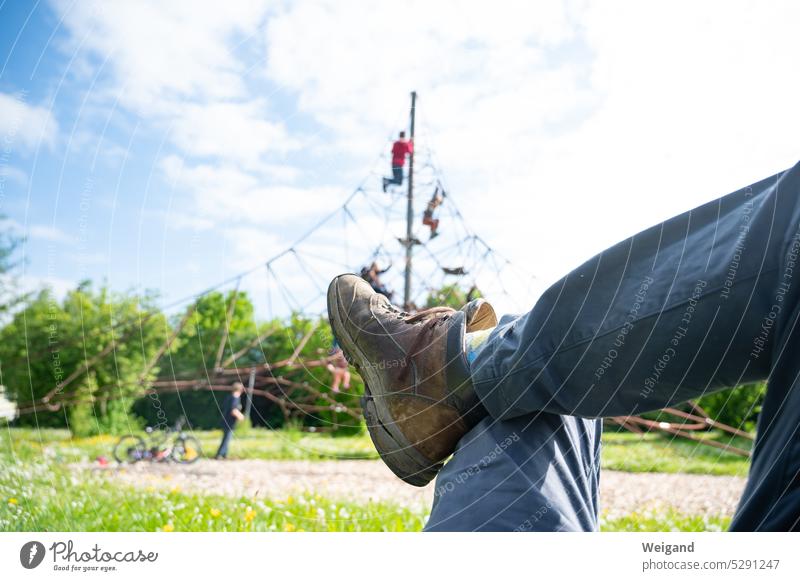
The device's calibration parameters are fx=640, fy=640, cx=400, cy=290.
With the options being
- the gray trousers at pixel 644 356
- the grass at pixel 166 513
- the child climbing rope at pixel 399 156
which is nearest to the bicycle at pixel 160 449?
the grass at pixel 166 513

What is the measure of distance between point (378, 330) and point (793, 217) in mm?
509

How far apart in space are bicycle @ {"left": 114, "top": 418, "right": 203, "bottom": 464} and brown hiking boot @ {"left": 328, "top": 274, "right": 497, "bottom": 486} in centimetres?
258

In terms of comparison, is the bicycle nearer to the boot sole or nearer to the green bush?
the boot sole

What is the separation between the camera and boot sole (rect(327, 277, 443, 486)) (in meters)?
0.86

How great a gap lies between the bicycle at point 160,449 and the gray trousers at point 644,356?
2790 millimetres

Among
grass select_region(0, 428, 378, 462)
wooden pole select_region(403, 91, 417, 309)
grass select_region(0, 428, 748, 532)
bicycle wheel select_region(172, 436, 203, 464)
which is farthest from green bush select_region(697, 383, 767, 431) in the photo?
wooden pole select_region(403, 91, 417, 309)

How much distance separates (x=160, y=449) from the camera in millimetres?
3580

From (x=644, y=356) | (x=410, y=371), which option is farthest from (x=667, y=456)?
(x=644, y=356)

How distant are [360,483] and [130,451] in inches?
50.8

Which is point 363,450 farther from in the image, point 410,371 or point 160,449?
point 410,371

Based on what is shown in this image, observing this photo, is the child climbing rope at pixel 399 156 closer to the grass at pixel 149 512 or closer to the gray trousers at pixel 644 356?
the gray trousers at pixel 644 356

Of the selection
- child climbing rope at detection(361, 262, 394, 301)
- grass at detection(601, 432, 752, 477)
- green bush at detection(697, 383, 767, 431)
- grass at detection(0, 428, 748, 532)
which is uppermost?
child climbing rope at detection(361, 262, 394, 301)

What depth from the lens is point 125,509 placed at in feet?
4.80
